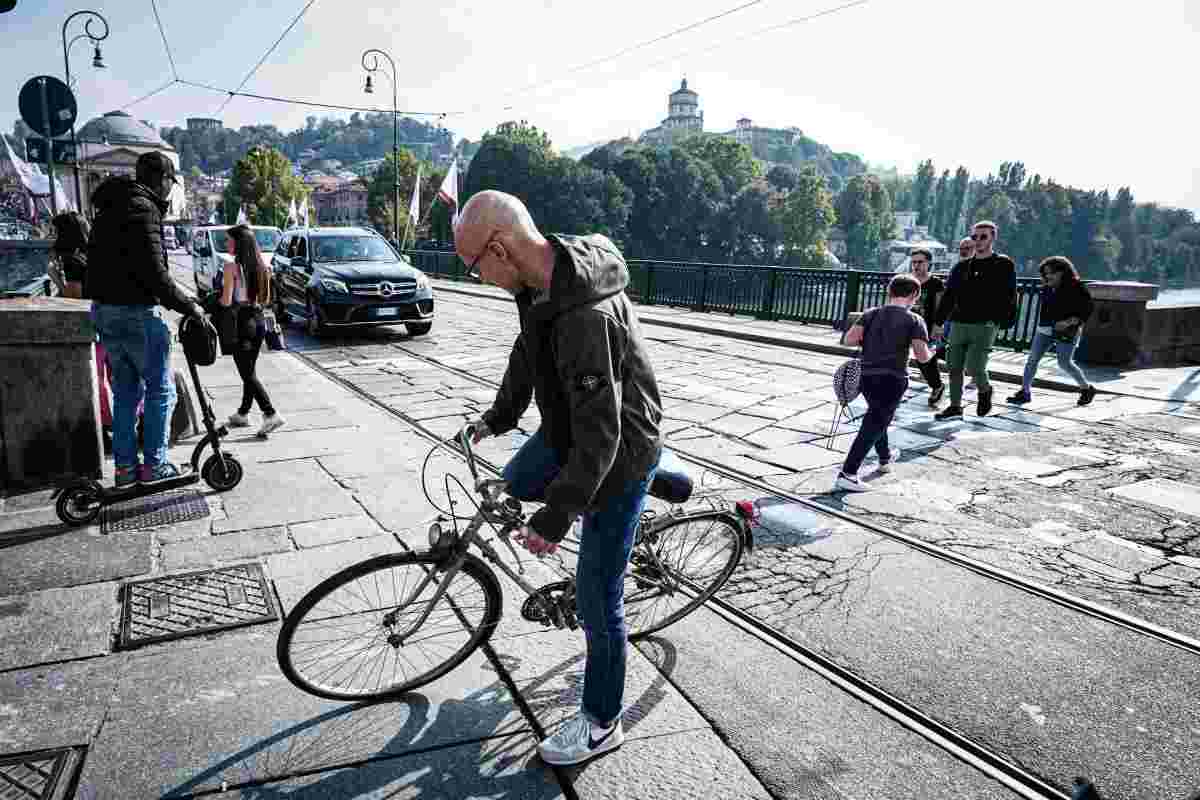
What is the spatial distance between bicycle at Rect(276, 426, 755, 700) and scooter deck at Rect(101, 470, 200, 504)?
2.32m

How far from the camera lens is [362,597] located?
2475 mm

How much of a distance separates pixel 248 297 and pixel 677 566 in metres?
4.57

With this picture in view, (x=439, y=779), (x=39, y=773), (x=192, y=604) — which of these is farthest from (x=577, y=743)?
(x=192, y=604)

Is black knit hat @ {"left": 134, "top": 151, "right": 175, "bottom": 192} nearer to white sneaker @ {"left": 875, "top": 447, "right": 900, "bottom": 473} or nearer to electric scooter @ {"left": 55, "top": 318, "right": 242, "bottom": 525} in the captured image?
electric scooter @ {"left": 55, "top": 318, "right": 242, "bottom": 525}

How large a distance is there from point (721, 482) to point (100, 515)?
384cm

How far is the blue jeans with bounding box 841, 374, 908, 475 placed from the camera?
5.13 meters

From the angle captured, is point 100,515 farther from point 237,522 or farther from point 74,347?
point 74,347

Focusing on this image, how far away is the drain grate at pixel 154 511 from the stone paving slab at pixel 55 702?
1.50 meters

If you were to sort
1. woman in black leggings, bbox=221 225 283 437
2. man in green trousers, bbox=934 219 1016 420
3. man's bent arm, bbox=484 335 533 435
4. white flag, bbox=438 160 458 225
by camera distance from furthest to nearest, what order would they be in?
white flag, bbox=438 160 458 225
man in green trousers, bbox=934 219 1016 420
woman in black leggings, bbox=221 225 283 437
man's bent arm, bbox=484 335 533 435

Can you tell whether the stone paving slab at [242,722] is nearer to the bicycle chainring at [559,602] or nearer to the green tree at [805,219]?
the bicycle chainring at [559,602]

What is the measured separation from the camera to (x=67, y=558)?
12.3 ft

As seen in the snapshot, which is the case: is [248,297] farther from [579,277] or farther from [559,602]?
[579,277]

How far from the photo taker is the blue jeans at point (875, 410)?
5.13m

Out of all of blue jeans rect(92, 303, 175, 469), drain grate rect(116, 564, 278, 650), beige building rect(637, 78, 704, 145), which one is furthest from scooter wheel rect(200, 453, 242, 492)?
beige building rect(637, 78, 704, 145)
